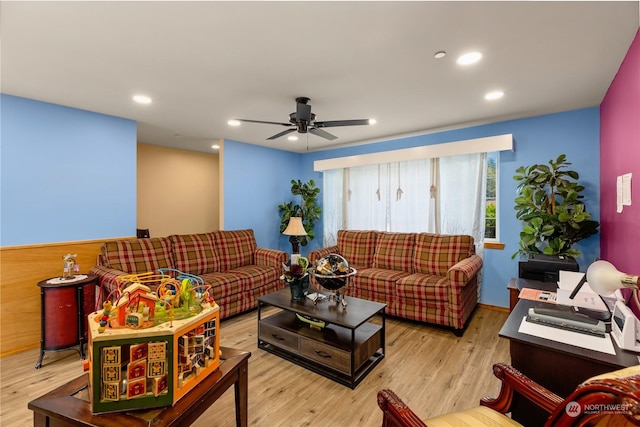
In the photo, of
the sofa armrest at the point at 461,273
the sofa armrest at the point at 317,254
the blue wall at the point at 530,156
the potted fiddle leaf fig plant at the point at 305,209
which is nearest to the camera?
the sofa armrest at the point at 461,273

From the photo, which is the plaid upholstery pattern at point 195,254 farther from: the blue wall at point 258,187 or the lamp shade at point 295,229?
the lamp shade at point 295,229

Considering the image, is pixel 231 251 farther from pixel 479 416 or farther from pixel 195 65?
pixel 479 416

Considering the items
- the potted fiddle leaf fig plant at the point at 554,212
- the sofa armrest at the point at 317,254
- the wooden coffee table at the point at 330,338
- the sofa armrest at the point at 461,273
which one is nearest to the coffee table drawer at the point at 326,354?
the wooden coffee table at the point at 330,338

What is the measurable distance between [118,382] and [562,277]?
8.01ft

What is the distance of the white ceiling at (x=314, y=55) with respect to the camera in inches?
62.9

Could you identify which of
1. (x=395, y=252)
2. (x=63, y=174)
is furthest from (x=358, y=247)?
(x=63, y=174)

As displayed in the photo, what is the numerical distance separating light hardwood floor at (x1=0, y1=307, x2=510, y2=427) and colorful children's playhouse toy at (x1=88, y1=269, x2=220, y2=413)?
3.03ft

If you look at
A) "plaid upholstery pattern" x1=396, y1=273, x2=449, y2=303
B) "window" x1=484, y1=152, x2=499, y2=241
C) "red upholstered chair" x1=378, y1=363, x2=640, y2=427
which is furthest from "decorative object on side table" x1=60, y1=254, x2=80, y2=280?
"window" x1=484, y1=152, x2=499, y2=241

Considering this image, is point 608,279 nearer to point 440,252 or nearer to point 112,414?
point 112,414

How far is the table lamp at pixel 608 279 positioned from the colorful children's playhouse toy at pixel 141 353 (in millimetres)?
1642

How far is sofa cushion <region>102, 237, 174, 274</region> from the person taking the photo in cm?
310

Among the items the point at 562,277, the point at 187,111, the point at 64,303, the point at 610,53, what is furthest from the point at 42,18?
the point at 610,53

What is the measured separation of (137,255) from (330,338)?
241cm

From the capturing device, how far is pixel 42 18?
5.36ft
